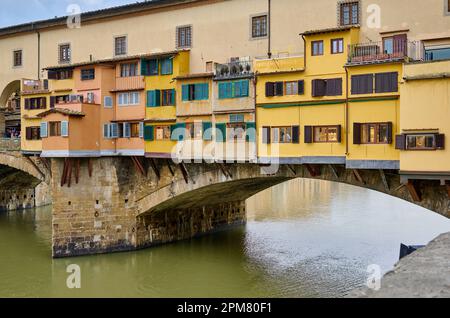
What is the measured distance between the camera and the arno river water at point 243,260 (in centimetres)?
2055

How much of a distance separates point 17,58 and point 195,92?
15.5 metres

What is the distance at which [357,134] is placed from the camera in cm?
1888

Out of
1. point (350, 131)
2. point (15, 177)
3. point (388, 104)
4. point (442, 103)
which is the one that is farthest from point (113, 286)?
point (15, 177)

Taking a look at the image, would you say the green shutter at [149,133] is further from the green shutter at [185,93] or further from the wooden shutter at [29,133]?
the wooden shutter at [29,133]

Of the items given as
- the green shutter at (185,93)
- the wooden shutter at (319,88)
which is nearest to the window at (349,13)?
the wooden shutter at (319,88)

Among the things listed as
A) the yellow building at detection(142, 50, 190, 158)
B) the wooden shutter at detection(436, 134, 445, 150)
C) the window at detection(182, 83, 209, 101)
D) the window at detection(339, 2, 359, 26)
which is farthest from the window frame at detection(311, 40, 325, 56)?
the yellow building at detection(142, 50, 190, 158)

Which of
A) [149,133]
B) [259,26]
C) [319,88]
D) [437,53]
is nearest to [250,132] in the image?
[319,88]

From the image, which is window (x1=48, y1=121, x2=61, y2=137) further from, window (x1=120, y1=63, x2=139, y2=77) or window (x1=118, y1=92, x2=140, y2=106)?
window (x1=120, y1=63, x2=139, y2=77)

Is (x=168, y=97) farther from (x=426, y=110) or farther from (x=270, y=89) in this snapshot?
(x=426, y=110)

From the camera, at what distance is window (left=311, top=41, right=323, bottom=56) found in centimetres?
1983

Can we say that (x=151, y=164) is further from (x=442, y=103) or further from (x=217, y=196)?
(x=442, y=103)

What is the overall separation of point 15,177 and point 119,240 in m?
18.9

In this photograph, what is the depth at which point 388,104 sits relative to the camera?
18.3 meters

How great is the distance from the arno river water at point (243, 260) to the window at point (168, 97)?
7487 mm
